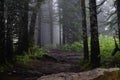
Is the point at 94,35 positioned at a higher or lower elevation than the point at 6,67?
higher

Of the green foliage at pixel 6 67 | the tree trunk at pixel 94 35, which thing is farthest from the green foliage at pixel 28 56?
the tree trunk at pixel 94 35

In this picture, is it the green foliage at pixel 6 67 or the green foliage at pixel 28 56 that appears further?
the green foliage at pixel 28 56

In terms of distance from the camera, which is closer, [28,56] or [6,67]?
[6,67]

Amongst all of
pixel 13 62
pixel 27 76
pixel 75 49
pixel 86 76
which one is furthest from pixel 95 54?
pixel 75 49

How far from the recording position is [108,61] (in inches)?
493

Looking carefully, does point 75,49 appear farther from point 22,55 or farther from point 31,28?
point 22,55

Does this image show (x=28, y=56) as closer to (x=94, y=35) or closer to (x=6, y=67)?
(x=6, y=67)

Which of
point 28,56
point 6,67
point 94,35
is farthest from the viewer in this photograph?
point 28,56

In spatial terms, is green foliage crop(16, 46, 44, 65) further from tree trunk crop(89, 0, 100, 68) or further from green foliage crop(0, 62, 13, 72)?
tree trunk crop(89, 0, 100, 68)

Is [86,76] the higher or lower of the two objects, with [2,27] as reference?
lower

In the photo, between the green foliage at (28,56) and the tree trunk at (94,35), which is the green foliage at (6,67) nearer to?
the green foliage at (28,56)

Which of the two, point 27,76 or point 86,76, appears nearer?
point 86,76

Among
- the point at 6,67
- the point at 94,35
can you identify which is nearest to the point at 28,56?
the point at 6,67

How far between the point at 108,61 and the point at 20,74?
425cm
